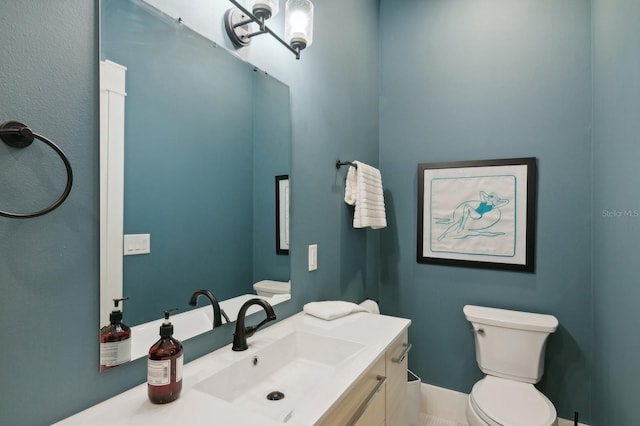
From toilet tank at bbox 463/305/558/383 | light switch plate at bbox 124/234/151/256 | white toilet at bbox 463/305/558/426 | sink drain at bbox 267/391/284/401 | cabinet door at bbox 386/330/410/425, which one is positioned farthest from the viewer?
toilet tank at bbox 463/305/558/383

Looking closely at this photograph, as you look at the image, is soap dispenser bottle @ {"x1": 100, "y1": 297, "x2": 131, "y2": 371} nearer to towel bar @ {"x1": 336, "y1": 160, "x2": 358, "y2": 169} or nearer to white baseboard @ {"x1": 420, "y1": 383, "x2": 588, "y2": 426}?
towel bar @ {"x1": 336, "y1": 160, "x2": 358, "y2": 169}

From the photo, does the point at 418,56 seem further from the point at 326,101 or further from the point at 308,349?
the point at 308,349

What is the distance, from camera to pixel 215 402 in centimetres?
82

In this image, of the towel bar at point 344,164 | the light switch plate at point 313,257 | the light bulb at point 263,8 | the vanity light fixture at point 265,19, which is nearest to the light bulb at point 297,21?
the vanity light fixture at point 265,19

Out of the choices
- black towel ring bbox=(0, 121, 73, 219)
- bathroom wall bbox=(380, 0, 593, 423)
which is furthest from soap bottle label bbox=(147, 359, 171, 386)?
bathroom wall bbox=(380, 0, 593, 423)

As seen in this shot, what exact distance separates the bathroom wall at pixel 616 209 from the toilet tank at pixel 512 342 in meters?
0.28

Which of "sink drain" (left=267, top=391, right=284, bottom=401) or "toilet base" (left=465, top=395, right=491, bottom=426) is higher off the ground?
"sink drain" (left=267, top=391, right=284, bottom=401)

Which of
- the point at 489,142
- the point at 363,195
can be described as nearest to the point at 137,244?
the point at 363,195

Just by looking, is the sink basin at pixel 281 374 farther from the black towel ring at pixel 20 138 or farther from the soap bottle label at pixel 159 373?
the black towel ring at pixel 20 138

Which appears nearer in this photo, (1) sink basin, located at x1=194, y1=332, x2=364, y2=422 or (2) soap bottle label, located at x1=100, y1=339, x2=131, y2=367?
(2) soap bottle label, located at x1=100, y1=339, x2=131, y2=367

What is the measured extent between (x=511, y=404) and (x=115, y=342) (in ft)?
5.92

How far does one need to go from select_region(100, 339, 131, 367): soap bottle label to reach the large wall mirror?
0.06 m

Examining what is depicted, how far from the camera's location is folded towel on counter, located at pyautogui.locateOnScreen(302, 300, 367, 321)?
1.51 m

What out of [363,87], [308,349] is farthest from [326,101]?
[308,349]
